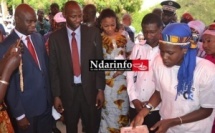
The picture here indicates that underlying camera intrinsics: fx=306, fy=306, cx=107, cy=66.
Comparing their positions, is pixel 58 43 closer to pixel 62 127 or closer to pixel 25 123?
pixel 25 123

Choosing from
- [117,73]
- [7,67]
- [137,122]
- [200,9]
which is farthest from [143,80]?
[200,9]

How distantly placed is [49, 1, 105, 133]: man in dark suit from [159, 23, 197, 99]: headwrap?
1485mm

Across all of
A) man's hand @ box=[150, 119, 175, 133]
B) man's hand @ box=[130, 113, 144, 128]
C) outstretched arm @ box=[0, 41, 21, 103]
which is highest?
outstretched arm @ box=[0, 41, 21, 103]

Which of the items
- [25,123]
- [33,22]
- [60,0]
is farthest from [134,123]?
[60,0]

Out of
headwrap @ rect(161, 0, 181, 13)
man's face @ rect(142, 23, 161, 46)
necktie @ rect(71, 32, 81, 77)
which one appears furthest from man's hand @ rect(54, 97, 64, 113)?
headwrap @ rect(161, 0, 181, 13)

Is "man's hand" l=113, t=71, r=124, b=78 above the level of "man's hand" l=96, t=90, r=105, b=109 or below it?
above

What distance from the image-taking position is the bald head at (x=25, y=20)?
304 cm

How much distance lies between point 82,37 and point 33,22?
0.63 metres

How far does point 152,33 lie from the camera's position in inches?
125

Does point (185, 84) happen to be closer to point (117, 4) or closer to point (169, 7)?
point (169, 7)

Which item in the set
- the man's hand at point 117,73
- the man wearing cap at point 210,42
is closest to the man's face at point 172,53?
the man wearing cap at point 210,42

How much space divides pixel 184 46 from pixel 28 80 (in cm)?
170

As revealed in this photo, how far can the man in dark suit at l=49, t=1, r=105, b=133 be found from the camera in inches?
136

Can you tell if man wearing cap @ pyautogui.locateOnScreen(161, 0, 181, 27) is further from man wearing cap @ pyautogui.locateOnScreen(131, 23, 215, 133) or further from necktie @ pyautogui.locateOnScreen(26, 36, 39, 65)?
man wearing cap @ pyautogui.locateOnScreen(131, 23, 215, 133)
